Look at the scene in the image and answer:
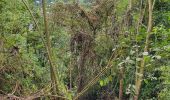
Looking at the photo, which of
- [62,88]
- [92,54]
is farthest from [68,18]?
[62,88]

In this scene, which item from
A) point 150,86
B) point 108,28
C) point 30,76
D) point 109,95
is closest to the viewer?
point 30,76

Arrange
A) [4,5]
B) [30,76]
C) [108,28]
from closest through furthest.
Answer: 1. [30,76]
2. [4,5]
3. [108,28]

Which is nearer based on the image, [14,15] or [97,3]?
[14,15]

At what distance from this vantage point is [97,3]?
9.07m

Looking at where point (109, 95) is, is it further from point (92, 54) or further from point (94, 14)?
point (94, 14)

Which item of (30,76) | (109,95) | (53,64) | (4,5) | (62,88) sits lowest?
(109,95)

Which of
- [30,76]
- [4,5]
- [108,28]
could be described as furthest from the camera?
[108,28]

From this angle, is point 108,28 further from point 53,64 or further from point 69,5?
point 53,64

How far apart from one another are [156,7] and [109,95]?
11.1ft

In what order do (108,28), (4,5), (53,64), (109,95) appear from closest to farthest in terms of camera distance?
(53,64) → (4,5) → (108,28) → (109,95)

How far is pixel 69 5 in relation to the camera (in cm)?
921

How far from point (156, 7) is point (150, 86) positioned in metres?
2.51

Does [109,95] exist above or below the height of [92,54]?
below

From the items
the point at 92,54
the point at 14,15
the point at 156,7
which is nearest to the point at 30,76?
the point at 14,15
